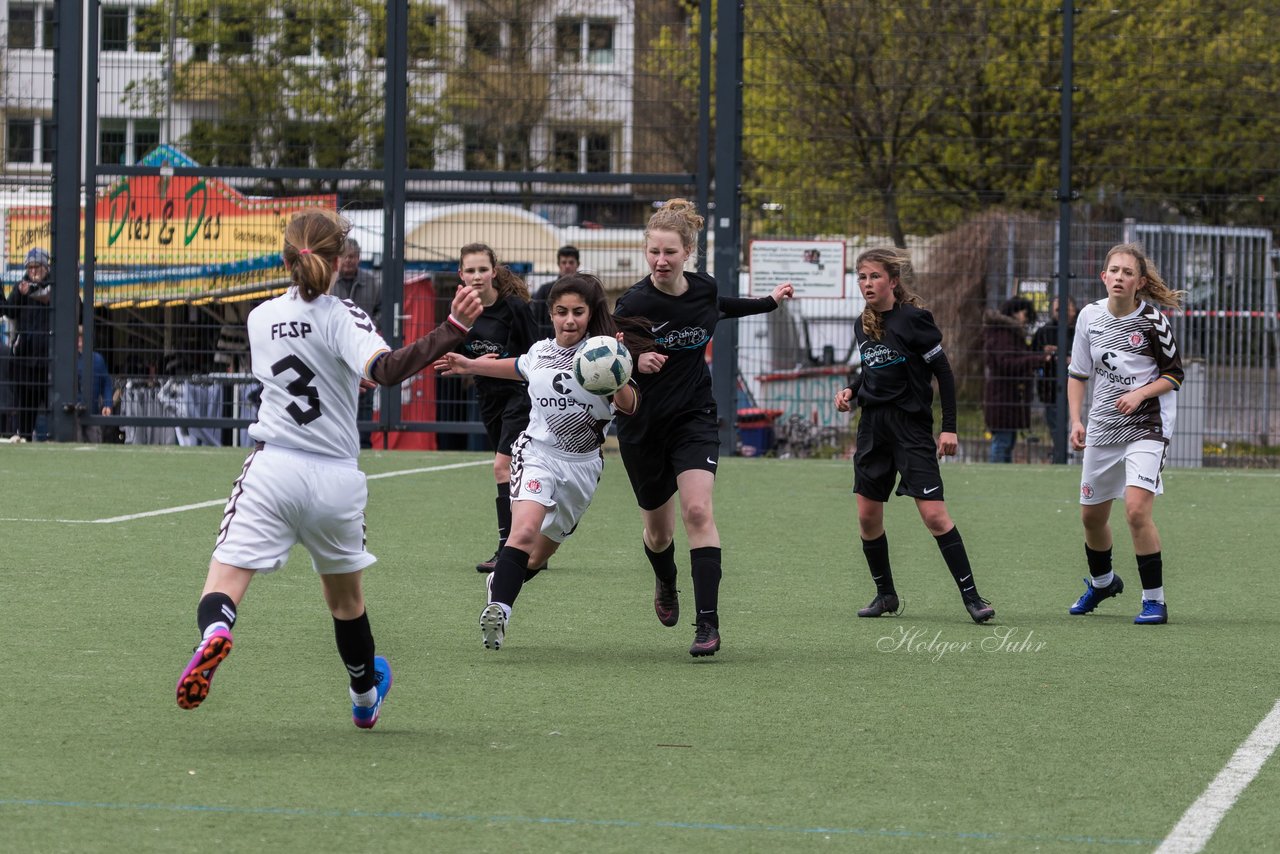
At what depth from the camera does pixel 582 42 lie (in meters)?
18.2

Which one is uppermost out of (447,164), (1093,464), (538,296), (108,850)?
(447,164)

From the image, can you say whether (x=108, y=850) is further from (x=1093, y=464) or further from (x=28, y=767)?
(x=1093, y=464)

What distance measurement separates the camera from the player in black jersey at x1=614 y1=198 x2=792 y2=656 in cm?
741

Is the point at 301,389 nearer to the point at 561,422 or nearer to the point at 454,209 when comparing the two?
the point at 561,422

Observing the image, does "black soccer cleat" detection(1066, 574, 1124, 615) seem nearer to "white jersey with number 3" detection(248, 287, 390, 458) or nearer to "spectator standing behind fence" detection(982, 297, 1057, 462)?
"white jersey with number 3" detection(248, 287, 390, 458)

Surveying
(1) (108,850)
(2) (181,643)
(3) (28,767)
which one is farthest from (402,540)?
(1) (108,850)

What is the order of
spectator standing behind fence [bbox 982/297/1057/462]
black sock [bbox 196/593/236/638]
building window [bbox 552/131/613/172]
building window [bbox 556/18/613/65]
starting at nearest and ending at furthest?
black sock [bbox 196/593/236/638] → spectator standing behind fence [bbox 982/297/1057/462] → building window [bbox 556/18/613/65] → building window [bbox 552/131/613/172]

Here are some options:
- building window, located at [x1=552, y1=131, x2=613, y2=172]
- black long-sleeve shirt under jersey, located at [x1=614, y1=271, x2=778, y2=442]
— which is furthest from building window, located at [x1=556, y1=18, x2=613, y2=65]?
black long-sleeve shirt under jersey, located at [x1=614, y1=271, x2=778, y2=442]

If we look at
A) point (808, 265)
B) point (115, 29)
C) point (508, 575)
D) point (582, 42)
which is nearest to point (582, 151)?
point (582, 42)

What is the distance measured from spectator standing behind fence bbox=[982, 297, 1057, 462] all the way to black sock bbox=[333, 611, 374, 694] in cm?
1288

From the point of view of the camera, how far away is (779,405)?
60.2 feet

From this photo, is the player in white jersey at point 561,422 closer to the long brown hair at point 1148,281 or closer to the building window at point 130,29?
the long brown hair at point 1148,281

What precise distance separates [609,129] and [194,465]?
5.32 m

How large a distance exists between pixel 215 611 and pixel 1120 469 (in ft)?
15.6
